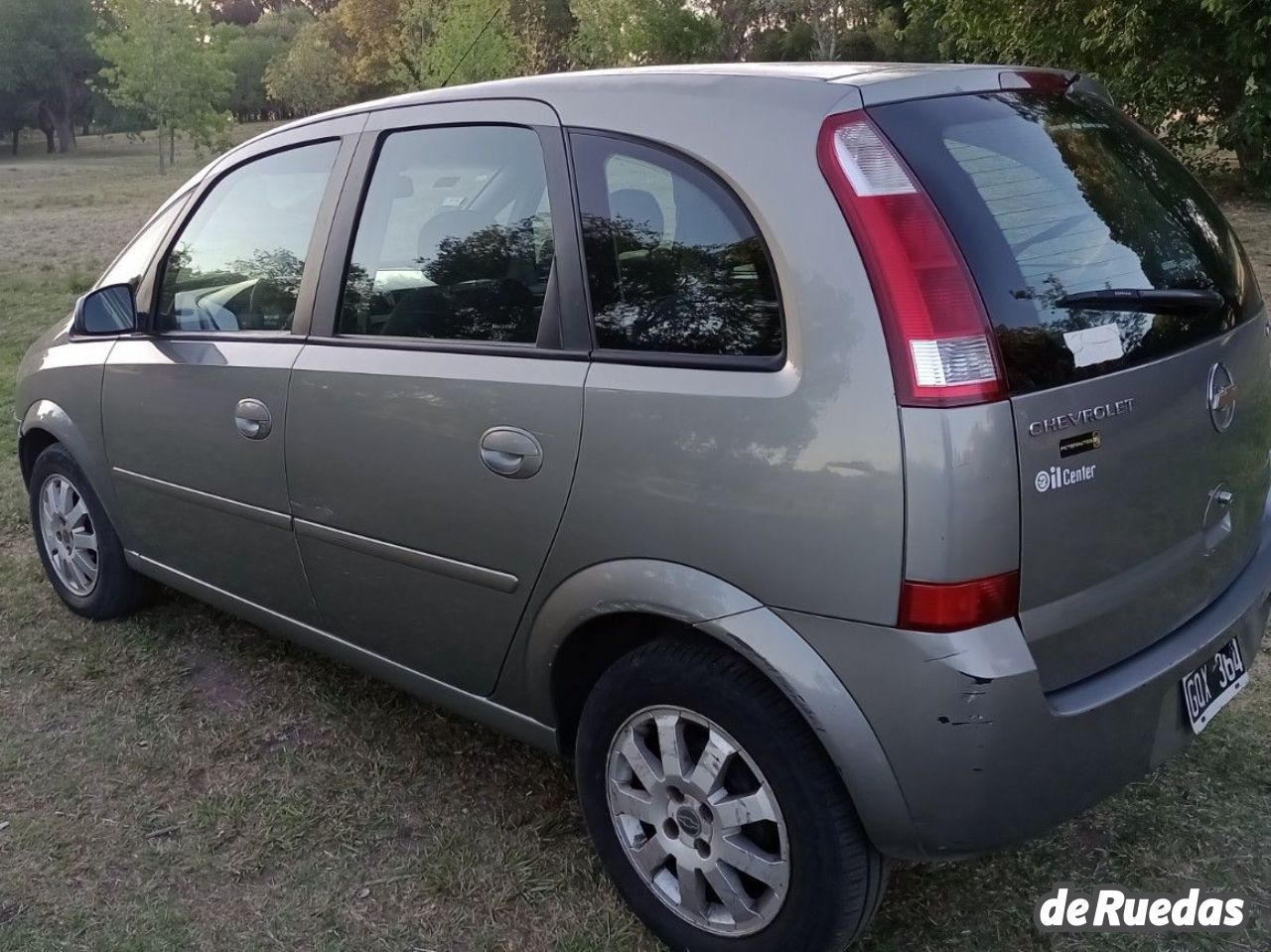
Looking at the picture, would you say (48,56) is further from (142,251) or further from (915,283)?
(915,283)

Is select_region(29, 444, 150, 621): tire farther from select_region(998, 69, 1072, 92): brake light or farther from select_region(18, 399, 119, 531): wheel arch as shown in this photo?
select_region(998, 69, 1072, 92): brake light

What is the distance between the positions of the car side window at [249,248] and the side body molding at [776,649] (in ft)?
4.43

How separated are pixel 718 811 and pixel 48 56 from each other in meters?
62.9

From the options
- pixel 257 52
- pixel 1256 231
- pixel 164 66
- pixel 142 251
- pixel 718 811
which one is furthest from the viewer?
pixel 257 52

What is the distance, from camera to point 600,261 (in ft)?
8.03

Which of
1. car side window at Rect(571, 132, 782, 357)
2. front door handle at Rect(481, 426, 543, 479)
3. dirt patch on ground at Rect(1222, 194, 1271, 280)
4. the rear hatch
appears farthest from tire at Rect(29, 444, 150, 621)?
dirt patch on ground at Rect(1222, 194, 1271, 280)

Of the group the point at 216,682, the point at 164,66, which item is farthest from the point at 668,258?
the point at 164,66

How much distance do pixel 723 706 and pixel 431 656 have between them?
95 cm

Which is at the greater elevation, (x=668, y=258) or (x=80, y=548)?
(x=668, y=258)

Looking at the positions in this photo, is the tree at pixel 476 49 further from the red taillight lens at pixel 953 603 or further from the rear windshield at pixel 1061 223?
the red taillight lens at pixel 953 603

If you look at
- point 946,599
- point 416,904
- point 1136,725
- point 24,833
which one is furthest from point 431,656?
point 1136,725

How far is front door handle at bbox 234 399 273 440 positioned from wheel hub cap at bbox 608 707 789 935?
4.29 feet

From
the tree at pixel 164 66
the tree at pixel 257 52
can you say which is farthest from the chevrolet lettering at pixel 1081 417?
the tree at pixel 257 52

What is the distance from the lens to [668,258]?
234 centimetres
